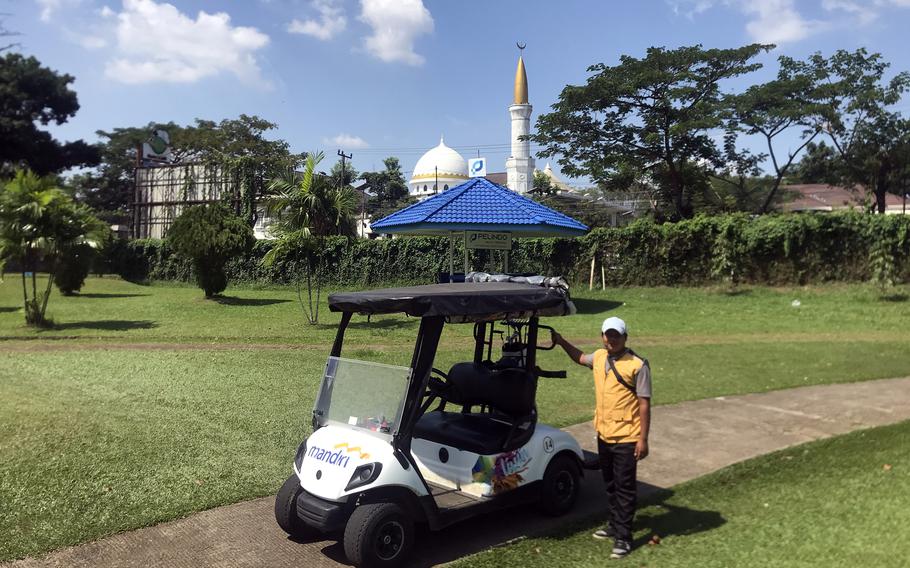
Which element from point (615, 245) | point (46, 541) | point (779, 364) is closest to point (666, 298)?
point (615, 245)

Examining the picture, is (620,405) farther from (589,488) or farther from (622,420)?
(589,488)

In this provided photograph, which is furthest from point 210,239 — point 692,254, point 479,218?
point 692,254

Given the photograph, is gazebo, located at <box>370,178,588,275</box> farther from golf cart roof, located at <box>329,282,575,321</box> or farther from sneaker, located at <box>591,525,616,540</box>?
sneaker, located at <box>591,525,616,540</box>

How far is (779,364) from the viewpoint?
39.6 ft

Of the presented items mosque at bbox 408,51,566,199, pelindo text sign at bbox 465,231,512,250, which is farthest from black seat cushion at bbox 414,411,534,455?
mosque at bbox 408,51,566,199

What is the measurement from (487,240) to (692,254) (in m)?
8.95

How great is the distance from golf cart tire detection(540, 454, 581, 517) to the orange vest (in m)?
0.67

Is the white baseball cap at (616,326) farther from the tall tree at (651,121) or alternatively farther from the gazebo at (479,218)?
the tall tree at (651,121)

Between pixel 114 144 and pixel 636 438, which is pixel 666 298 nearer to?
pixel 636 438

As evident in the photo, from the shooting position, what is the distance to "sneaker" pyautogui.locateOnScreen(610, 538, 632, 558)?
4582mm

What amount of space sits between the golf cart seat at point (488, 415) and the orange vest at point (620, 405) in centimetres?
65

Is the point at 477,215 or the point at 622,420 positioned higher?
the point at 477,215

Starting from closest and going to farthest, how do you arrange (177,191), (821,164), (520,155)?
(821,164) < (177,191) < (520,155)

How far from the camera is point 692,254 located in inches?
974
